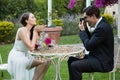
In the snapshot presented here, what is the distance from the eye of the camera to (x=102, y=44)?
4.75m

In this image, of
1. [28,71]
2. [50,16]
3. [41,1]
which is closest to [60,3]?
[41,1]

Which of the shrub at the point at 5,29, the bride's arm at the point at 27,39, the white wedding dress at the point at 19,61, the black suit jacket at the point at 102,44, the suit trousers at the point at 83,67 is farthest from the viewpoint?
the shrub at the point at 5,29

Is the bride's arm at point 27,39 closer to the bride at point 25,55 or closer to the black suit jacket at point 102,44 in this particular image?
the bride at point 25,55

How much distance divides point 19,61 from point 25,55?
0.15 meters

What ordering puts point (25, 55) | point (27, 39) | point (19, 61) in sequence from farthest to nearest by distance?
1. point (25, 55)
2. point (19, 61)
3. point (27, 39)

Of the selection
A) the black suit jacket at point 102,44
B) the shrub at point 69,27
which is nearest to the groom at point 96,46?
the black suit jacket at point 102,44

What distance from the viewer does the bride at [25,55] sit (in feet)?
17.4

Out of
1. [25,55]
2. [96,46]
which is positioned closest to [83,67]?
[96,46]

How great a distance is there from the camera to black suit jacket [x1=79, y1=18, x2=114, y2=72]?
4.68 meters

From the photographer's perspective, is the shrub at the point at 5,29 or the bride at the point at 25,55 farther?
the shrub at the point at 5,29

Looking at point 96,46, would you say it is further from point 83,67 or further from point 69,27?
point 69,27

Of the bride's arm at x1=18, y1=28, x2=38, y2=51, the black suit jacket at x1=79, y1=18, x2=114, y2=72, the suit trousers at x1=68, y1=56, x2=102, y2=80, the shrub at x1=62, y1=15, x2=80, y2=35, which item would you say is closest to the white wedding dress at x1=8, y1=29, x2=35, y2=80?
the bride's arm at x1=18, y1=28, x2=38, y2=51

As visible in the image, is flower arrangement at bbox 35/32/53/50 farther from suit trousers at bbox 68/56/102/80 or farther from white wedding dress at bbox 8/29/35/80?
suit trousers at bbox 68/56/102/80

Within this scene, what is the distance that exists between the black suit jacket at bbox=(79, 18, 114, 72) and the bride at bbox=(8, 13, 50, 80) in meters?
0.84
